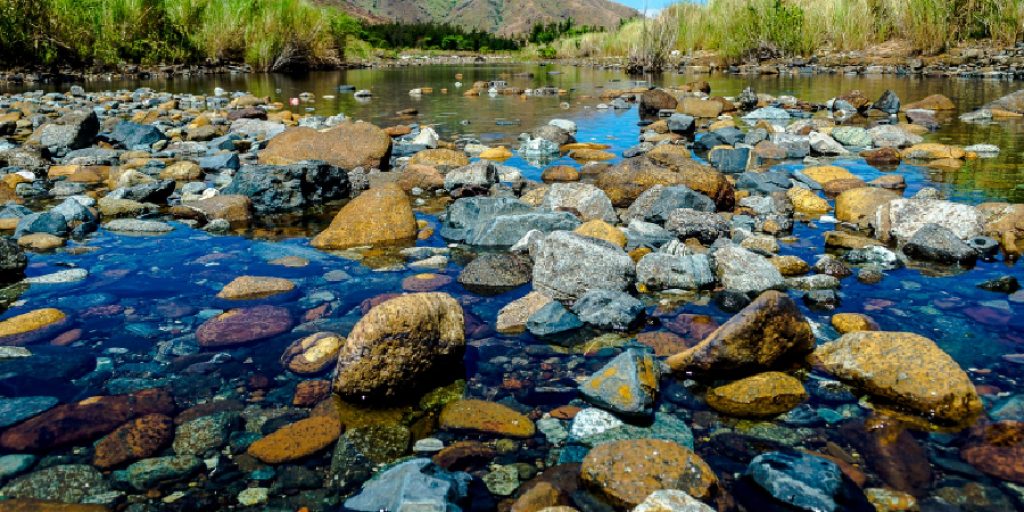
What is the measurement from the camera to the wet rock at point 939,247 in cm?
425

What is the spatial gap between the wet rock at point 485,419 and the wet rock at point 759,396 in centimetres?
80

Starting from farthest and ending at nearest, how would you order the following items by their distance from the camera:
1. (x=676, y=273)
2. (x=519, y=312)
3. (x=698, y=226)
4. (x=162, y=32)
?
(x=162, y=32) < (x=698, y=226) < (x=676, y=273) < (x=519, y=312)

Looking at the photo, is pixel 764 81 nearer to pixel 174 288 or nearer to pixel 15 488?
pixel 174 288

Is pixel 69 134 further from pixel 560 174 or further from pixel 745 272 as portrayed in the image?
pixel 745 272

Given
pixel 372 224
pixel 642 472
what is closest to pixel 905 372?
pixel 642 472

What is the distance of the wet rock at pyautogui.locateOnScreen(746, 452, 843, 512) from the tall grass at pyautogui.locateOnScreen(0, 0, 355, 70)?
82.9 feet

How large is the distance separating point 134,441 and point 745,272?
10.4ft

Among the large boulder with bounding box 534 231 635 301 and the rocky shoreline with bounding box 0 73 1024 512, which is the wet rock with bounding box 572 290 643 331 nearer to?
the rocky shoreline with bounding box 0 73 1024 512

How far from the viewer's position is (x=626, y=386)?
8.84ft

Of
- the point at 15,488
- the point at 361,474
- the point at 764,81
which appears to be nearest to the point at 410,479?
the point at 361,474

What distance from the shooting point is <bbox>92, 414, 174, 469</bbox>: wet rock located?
2375mm

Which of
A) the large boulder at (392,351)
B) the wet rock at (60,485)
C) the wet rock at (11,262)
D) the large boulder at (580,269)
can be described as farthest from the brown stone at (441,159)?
the wet rock at (60,485)

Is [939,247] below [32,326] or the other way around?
the other way around

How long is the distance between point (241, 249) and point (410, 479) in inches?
127
